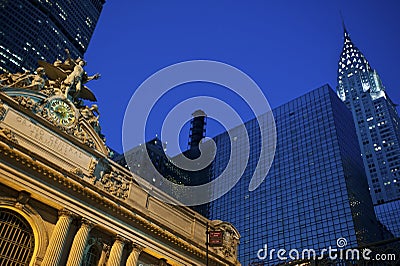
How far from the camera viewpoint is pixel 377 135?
155875 millimetres

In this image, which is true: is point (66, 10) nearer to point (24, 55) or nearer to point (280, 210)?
point (24, 55)

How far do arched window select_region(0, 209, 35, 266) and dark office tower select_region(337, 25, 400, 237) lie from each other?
407 feet

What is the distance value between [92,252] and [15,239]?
5.19 meters

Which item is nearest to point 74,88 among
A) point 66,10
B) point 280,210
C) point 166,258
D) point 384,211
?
point 166,258

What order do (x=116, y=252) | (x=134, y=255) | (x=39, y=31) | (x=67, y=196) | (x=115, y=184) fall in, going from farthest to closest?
(x=39, y=31)
(x=115, y=184)
(x=134, y=255)
(x=116, y=252)
(x=67, y=196)

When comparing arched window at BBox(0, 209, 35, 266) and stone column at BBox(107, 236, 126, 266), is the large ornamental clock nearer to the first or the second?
arched window at BBox(0, 209, 35, 266)

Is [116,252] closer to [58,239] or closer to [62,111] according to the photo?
[58,239]

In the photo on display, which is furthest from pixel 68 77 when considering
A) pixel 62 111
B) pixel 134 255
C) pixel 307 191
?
pixel 307 191

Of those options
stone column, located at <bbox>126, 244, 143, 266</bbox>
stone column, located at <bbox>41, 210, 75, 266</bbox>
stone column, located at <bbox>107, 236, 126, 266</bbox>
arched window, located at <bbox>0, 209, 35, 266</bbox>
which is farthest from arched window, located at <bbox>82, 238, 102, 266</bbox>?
arched window, located at <bbox>0, 209, 35, 266</bbox>

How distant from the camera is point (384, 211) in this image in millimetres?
123938

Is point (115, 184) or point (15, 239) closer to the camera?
point (15, 239)

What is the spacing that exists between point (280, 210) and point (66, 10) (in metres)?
93.0

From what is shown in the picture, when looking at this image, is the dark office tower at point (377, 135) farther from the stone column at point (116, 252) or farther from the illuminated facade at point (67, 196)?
the stone column at point (116, 252)

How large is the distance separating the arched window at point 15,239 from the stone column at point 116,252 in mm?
5231
